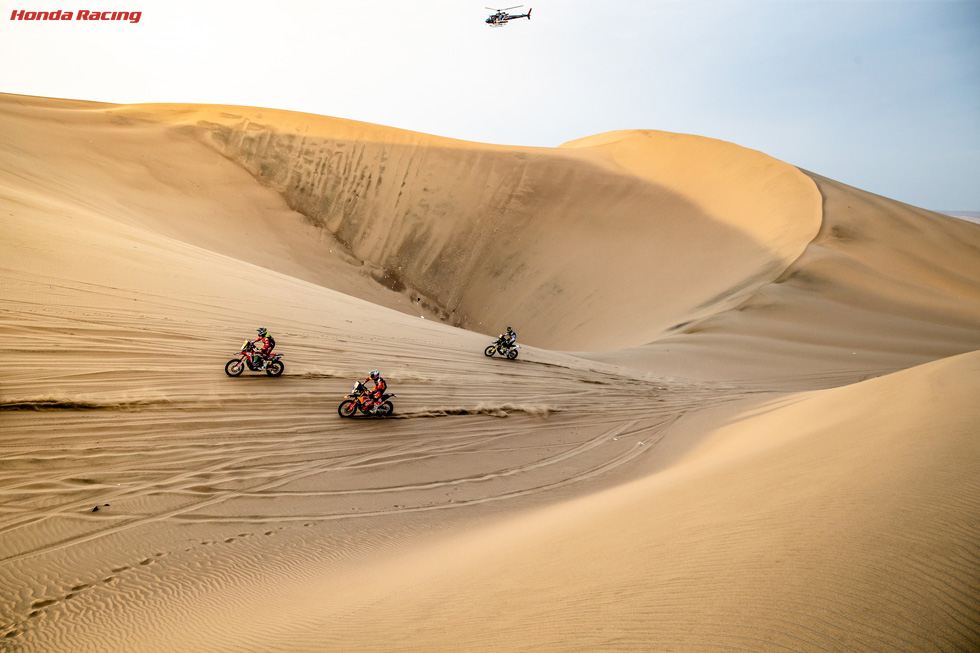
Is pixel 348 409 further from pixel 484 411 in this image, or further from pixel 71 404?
pixel 71 404

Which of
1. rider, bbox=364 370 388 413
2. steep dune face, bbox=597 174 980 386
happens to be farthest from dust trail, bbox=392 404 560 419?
steep dune face, bbox=597 174 980 386

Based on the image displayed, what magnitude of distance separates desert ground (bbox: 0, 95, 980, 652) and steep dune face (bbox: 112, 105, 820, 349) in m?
1.28

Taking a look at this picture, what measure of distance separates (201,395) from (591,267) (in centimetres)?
1949

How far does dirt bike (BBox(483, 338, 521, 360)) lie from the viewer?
11.3 m

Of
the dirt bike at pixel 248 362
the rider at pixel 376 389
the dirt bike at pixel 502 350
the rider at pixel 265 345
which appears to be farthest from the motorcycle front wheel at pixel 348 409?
the dirt bike at pixel 502 350

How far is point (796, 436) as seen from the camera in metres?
6.56

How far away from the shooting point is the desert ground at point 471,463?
2871mm

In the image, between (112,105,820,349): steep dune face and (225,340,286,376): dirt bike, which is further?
(112,105,820,349): steep dune face

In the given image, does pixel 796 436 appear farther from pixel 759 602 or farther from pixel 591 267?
pixel 591 267

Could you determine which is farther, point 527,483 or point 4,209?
point 4,209

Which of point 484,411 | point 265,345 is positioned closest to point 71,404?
point 265,345

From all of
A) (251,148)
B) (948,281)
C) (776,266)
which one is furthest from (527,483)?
(251,148)

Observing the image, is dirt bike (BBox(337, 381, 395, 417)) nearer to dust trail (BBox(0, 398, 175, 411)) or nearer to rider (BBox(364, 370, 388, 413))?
rider (BBox(364, 370, 388, 413))

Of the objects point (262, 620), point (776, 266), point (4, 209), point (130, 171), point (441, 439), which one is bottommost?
point (262, 620)
